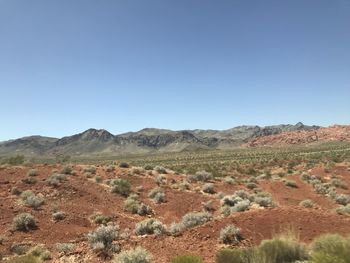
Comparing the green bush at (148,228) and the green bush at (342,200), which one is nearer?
the green bush at (148,228)

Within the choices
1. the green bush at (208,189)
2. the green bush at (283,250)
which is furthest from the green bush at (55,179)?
the green bush at (283,250)

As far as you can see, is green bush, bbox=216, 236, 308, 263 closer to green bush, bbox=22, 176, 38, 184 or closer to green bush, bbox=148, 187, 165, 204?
green bush, bbox=148, 187, 165, 204

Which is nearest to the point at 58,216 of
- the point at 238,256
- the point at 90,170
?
the point at 90,170

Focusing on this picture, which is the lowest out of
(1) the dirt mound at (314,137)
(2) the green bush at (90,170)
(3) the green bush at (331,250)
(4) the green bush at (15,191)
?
(3) the green bush at (331,250)

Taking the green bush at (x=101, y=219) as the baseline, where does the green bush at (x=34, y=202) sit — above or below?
above

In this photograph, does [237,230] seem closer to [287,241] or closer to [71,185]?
[287,241]

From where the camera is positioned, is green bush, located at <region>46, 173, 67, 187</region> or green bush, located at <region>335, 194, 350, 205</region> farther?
green bush, located at <region>46, 173, 67, 187</region>

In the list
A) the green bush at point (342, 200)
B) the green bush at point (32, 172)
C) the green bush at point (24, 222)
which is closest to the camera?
the green bush at point (24, 222)

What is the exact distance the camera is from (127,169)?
37.0 metres

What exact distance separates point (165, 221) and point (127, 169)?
49.4ft

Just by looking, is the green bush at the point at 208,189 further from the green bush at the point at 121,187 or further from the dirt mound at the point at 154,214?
the green bush at the point at 121,187

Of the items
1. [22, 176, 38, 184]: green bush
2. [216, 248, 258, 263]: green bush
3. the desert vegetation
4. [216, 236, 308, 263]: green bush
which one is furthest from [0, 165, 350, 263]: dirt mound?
[216, 236, 308, 263]: green bush

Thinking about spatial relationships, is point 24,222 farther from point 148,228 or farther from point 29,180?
point 29,180

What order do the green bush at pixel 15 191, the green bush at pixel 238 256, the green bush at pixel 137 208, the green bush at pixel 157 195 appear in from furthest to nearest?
the green bush at pixel 157 195 → the green bush at pixel 15 191 → the green bush at pixel 137 208 → the green bush at pixel 238 256
